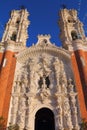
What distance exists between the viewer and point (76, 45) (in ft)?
68.5

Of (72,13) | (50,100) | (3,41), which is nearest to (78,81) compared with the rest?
(50,100)

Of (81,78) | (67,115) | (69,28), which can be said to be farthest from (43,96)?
(69,28)

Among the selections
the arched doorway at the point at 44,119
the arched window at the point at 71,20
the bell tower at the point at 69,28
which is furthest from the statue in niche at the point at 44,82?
the arched window at the point at 71,20

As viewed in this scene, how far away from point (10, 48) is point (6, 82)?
4583mm

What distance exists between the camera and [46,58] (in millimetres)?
20406

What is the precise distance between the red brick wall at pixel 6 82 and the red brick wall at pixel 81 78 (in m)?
5.95

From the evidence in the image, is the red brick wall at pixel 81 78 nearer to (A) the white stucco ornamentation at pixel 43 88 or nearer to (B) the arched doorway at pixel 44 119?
(A) the white stucco ornamentation at pixel 43 88

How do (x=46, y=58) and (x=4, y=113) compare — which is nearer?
(x=4, y=113)

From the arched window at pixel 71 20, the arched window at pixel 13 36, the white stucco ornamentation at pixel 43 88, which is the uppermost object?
the arched window at pixel 71 20

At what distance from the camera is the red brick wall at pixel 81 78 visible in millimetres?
15839

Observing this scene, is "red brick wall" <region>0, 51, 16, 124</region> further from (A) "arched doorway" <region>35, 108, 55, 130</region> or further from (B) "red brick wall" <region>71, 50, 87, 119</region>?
(B) "red brick wall" <region>71, 50, 87, 119</region>

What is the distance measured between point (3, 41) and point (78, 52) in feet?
28.9

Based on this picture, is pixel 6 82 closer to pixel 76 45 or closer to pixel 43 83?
pixel 43 83

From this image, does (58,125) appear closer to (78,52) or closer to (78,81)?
(78,81)
